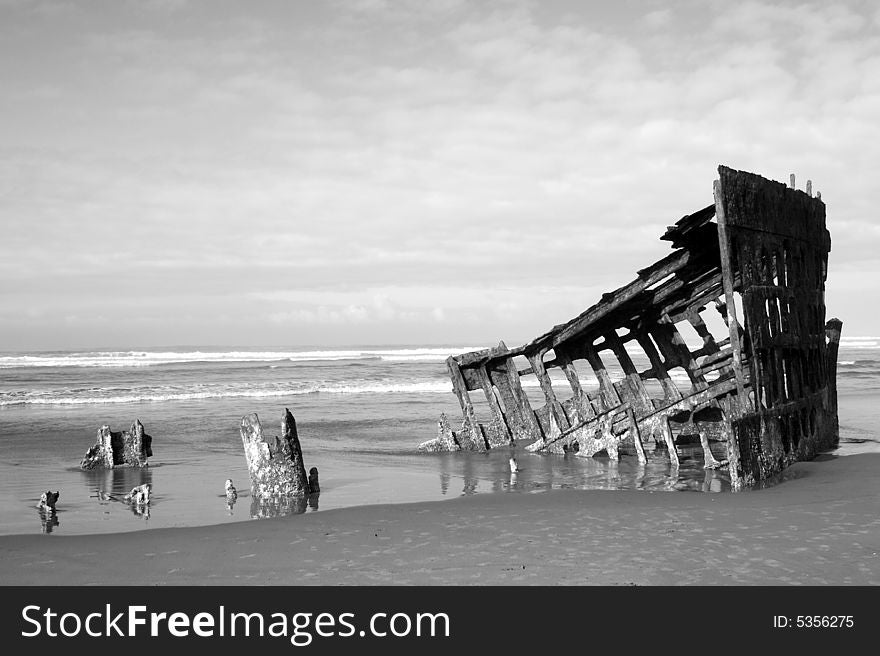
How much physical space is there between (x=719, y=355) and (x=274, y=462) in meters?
7.16

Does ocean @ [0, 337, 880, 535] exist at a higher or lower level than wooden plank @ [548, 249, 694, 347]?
lower

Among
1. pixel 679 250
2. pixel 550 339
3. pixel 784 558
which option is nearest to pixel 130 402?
pixel 550 339

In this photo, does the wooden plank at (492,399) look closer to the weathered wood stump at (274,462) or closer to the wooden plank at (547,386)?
the wooden plank at (547,386)

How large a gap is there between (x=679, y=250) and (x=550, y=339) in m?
2.70

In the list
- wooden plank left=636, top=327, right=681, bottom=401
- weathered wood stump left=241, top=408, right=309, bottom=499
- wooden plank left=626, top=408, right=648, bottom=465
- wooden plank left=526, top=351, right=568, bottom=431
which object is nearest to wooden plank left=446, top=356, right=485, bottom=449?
wooden plank left=526, top=351, right=568, bottom=431

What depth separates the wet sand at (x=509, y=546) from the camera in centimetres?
543

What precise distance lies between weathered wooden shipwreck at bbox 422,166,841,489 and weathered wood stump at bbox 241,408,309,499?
483cm

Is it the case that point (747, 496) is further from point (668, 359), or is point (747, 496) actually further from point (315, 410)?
point (315, 410)

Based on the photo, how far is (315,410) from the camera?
21141 millimetres

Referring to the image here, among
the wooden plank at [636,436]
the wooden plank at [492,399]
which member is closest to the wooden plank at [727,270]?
the wooden plank at [636,436]

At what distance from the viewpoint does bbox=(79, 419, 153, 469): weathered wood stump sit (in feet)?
37.3

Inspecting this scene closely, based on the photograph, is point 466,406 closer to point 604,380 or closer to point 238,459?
point 604,380

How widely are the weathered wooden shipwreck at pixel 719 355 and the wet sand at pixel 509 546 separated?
1.58 metres

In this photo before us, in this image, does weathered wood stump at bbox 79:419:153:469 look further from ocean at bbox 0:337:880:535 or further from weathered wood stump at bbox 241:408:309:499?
weathered wood stump at bbox 241:408:309:499
